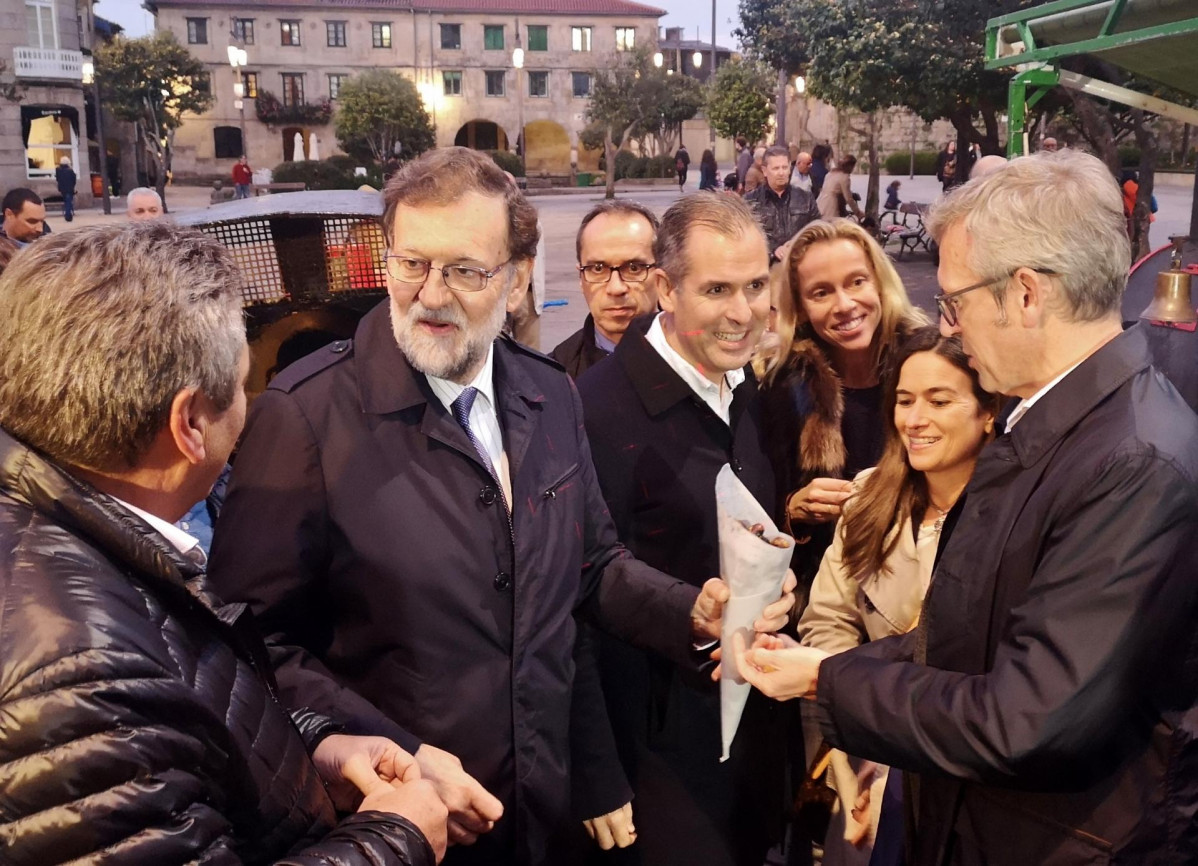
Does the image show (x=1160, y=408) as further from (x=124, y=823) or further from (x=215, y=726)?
(x=124, y=823)

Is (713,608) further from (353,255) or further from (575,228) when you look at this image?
(575,228)

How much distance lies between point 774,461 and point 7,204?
8.50 meters

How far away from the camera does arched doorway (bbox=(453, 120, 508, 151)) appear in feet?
184

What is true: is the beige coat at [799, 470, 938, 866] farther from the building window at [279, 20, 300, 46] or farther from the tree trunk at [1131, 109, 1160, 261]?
the building window at [279, 20, 300, 46]

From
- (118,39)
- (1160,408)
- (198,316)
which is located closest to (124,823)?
(198,316)

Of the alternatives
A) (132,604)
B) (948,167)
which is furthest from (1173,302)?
(948,167)

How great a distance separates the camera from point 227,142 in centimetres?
5297

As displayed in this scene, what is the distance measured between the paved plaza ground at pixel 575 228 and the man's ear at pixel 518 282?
90cm

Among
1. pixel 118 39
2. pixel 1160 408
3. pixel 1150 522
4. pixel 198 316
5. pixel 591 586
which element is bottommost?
pixel 591 586

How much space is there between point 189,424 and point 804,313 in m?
2.51

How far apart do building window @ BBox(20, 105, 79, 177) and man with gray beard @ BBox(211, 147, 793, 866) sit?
41.7 metres

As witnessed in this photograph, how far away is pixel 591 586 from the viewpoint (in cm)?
268

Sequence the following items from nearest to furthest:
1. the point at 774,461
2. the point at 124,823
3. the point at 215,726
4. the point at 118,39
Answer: the point at 124,823 → the point at 215,726 → the point at 774,461 → the point at 118,39

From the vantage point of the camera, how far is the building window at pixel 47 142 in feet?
129
